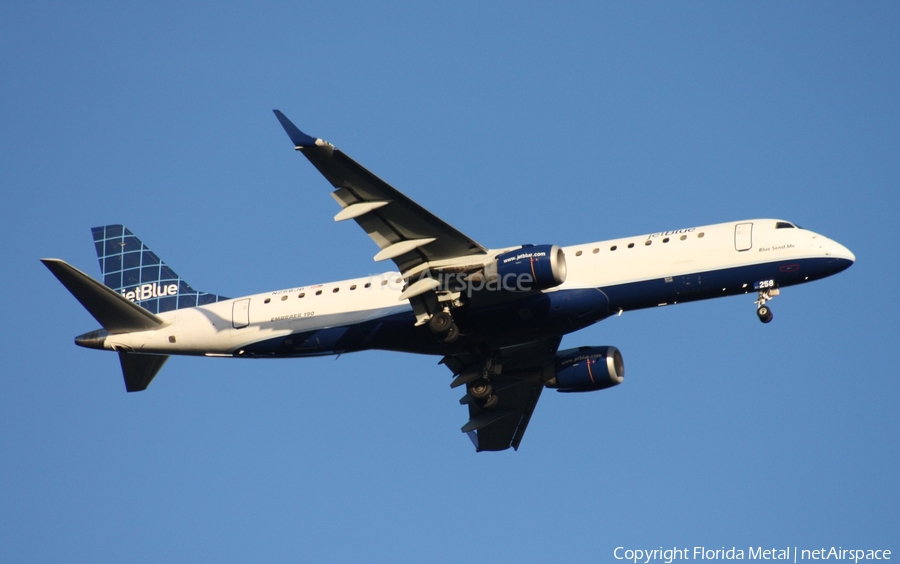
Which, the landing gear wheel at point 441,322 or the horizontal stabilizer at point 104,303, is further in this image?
the horizontal stabilizer at point 104,303

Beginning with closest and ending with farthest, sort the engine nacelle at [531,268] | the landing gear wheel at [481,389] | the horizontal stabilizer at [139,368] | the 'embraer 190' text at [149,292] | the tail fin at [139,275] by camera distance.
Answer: the engine nacelle at [531,268]
the landing gear wheel at [481,389]
the horizontal stabilizer at [139,368]
the tail fin at [139,275]
the 'embraer 190' text at [149,292]

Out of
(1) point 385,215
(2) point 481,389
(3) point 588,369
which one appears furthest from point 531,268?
(3) point 588,369

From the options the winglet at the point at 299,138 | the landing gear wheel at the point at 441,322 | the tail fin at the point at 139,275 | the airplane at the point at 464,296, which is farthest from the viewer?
the tail fin at the point at 139,275

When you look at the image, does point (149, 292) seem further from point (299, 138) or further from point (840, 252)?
point (840, 252)

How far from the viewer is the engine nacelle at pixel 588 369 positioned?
41.8 metres

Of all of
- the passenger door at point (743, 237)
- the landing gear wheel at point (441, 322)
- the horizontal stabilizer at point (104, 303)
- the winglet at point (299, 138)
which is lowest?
the landing gear wheel at point (441, 322)

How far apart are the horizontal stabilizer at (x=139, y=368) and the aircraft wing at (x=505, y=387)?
1072cm

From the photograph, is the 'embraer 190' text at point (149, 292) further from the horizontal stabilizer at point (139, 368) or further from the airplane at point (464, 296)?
the horizontal stabilizer at point (139, 368)

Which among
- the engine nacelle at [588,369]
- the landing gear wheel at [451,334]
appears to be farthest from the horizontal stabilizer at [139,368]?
the engine nacelle at [588,369]

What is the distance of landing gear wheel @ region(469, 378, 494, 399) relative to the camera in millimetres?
41531

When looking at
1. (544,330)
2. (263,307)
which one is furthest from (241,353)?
(544,330)

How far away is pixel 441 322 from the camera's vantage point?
125 ft

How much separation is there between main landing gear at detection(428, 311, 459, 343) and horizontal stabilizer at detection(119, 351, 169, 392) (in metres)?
11.1

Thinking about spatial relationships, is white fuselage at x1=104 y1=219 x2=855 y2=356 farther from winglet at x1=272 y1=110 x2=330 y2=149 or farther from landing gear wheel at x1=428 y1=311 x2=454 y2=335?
winglet at x1=272 y1=110 x2=330 y2=149
